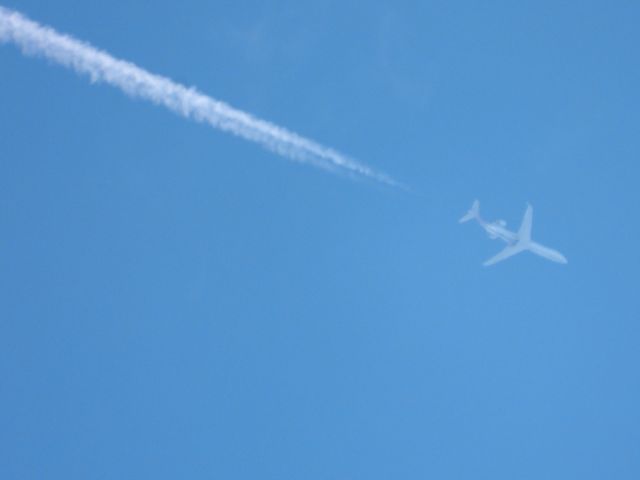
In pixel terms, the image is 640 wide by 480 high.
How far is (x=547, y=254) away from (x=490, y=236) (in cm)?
307

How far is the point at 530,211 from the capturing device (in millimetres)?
40844

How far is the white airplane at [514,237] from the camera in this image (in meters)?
40.7

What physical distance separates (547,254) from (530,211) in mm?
2420

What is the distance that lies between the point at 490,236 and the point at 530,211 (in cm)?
240

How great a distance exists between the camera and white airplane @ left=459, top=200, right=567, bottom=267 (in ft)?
133

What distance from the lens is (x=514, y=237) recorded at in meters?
41.6

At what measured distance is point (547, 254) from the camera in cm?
4103

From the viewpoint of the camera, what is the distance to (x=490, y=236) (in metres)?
41.2
